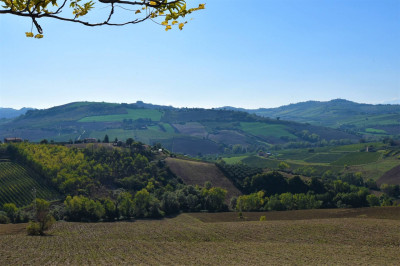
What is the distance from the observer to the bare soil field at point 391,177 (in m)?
159

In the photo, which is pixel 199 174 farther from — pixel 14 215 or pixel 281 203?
pixel 14 215

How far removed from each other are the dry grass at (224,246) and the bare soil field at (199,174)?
71190 millimetres

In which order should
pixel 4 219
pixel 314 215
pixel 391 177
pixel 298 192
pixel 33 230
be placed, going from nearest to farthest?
pixel 33 230 → pixel 4 219 → pixel 314 215 → pixel 298 192 → pixel 391 177

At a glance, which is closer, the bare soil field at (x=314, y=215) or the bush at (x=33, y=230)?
the bush at (x=33, y=230)

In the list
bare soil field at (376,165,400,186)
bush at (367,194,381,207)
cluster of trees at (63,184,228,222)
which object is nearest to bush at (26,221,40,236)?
cluster of trees at (63,184,228,222)

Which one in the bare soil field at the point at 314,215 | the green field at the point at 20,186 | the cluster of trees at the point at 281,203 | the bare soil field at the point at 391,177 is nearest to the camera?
the bare soil field at the point at 314,215

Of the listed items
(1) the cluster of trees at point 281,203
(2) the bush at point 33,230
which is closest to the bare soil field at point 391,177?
(1) the cluster of trees at point 281,203

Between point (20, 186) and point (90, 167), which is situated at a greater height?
point (90, 167)

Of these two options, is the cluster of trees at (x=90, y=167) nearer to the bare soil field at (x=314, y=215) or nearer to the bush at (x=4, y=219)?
the bush at (x=4, y=219)

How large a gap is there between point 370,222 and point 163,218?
56.5 meters

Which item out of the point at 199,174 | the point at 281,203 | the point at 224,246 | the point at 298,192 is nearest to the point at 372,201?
the point at 298,192

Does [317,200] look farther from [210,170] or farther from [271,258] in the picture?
[271,258]

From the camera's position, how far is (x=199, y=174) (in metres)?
159

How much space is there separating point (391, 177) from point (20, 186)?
6051 inches
